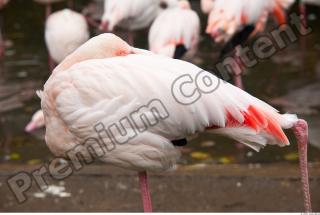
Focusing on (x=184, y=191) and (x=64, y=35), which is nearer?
(x=184, y=191)

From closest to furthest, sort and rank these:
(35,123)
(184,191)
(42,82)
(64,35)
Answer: (184,191), (35,123), (64,35), (42,82)

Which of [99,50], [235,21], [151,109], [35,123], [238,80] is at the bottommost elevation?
[238,80]

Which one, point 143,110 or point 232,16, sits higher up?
point 143,110

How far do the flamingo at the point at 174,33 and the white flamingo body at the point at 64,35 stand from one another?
0.75 meters

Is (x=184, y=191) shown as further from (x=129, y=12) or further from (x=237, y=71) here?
(x=129, y=12)

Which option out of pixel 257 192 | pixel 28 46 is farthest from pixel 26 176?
pixel 28 46

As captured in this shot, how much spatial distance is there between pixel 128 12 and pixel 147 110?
362 cm

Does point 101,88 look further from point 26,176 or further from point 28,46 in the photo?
point 28,46

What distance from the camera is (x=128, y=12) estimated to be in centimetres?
721

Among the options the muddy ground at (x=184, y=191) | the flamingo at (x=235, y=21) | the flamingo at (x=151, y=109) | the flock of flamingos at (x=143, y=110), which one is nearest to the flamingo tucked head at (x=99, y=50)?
the flock of flamingos at (x=143, y=110)

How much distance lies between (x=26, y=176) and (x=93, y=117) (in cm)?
170

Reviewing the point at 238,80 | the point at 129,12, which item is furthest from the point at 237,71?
the point at 129,12

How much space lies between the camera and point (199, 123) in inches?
147

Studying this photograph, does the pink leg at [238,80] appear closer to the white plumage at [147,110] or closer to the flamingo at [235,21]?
the flamingo at [235,21]
